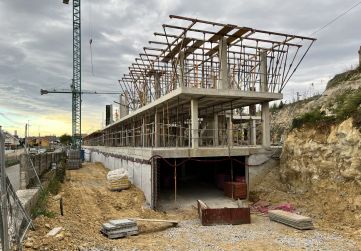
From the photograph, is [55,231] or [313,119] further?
[313,119]

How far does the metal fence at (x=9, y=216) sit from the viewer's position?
21.0 feet

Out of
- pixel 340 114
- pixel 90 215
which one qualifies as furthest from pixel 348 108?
pixel 90 215

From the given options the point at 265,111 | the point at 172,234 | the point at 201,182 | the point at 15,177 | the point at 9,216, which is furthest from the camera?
the point at 15,177

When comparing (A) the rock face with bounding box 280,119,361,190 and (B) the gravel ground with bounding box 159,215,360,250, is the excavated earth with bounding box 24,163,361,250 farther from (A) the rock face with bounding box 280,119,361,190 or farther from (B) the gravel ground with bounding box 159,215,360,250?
(A) the rock face with bounding box 280,119,361,190

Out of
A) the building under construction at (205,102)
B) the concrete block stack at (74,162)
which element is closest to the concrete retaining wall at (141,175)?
the building under construction at (205,102)

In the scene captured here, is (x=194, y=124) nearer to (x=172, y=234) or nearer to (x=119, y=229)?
(x=172, y=234)

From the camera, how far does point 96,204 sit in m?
16.1

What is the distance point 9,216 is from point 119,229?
12.6 ft

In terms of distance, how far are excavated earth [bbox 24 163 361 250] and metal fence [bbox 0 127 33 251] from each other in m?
0.46

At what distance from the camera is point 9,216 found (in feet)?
26.8

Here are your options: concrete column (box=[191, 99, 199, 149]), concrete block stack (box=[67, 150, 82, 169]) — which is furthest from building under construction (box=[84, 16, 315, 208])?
concrete block stack (box=[67, 150, 82, 169])

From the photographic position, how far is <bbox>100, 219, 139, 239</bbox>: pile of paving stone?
A: 11086 mm

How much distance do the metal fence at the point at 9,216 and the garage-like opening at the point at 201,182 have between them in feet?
26.0

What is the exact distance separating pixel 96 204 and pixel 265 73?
39.3 feet
